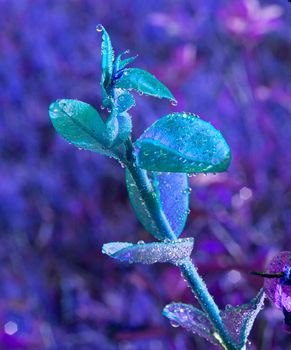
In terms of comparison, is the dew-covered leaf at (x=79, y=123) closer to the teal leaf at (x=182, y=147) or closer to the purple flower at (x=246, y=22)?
the teal leaf at (x=182, y=147)

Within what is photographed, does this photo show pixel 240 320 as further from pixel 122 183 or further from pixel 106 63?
pixel 122 183

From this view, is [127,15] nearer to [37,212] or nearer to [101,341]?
[37,212]

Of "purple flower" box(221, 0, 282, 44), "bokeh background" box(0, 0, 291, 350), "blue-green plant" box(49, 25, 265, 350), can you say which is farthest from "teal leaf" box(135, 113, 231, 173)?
"purple flower" box(221, 0, 282, 44)

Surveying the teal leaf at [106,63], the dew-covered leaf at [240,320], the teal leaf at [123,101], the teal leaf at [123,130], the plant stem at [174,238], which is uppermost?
the teal leaf at [106,63]

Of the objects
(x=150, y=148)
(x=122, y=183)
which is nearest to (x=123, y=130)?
(x=150, y=148)

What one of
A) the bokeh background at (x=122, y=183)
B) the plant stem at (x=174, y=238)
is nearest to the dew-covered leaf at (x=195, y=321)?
the plant stem at (x=174, y=238)

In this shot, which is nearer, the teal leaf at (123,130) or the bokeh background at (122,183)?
the teal leaf at (123,130)

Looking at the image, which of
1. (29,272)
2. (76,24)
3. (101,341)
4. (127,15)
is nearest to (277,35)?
(127,15)
